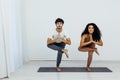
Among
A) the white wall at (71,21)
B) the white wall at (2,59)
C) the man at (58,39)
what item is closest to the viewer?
the white wall at (2,59)

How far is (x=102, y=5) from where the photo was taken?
3033 mm

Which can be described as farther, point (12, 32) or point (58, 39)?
point (12, 32)

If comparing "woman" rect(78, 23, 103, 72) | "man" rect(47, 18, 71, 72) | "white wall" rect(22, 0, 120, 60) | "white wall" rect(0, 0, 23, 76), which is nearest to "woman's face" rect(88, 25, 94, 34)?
"woman" rect(78, 23, 103, 72)

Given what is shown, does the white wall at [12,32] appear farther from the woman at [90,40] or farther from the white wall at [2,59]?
the woman at [90,40]

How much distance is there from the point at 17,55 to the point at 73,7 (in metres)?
0.99

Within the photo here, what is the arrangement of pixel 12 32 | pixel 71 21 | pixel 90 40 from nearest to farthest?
pixel 90 40 < pixel 12 32 < pixel 71 21

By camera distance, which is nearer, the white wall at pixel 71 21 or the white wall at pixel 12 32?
the white wall at pixel 12 32

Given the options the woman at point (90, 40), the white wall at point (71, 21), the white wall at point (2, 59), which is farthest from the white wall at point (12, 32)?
the woman at point (90, 40)

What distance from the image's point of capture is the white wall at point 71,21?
3.03 m

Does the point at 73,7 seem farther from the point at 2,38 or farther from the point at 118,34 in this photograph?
the point at 2,38

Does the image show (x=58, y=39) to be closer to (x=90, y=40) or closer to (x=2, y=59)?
(x=90, y=40)

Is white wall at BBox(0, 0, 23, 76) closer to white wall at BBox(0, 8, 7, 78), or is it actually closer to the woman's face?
white wall at BBox(0, 8, 7, 78)

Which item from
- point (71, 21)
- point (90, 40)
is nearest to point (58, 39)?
point (90, 40)

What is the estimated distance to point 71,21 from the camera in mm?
3051
